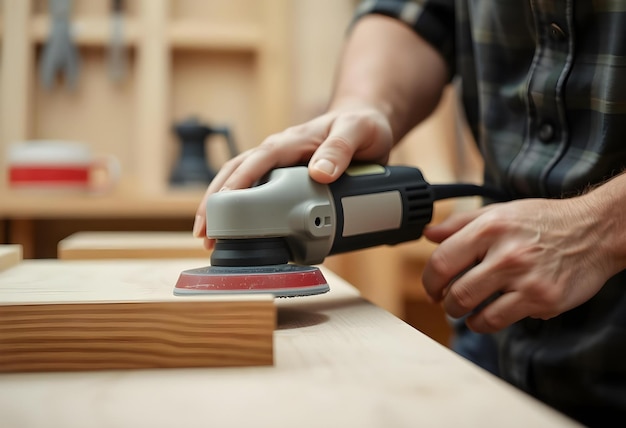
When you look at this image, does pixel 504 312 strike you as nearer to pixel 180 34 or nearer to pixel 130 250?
pixel 130 250

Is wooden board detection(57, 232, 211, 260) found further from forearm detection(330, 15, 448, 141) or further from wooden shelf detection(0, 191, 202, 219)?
wooden shelf detection(0, 191, 202, 219)

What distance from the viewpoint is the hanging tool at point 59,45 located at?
2.09 m

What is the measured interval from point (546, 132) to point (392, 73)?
10.7 inches

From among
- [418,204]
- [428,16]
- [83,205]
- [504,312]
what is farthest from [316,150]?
[83,205]

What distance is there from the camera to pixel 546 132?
0.90m

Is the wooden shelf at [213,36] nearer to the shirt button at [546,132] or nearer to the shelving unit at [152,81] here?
the shelving unit at [152,81]

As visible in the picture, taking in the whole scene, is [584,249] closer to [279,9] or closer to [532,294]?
[532,294]

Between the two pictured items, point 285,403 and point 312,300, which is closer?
point 285,403

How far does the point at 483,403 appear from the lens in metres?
0.39

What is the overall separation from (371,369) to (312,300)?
0.27 metres

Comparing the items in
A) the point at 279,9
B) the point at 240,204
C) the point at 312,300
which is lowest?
the point at 312,300

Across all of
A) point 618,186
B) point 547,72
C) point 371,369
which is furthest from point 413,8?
point 371,369

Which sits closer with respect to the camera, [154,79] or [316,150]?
[316,150]

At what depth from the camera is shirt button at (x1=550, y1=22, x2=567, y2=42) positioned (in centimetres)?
84
